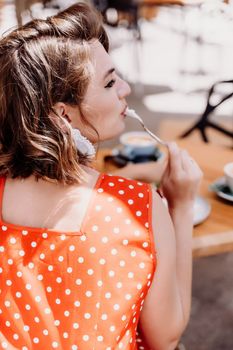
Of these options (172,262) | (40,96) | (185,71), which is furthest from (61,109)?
(185,71)

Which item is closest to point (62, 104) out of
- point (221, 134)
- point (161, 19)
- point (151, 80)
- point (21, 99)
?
point (21, 99)

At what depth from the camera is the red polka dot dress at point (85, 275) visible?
2.86 ft

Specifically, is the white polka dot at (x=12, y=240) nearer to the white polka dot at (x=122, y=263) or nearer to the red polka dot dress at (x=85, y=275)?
the red polka dot dress at (x=85, y=275)

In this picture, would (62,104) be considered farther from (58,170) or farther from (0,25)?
(0,25)

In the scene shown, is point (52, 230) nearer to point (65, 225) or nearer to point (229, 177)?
point (65, 225)

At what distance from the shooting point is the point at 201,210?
1291 millimetres

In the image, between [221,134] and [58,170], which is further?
[221,134]

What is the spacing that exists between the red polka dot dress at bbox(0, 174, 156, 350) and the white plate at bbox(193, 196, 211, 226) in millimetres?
364

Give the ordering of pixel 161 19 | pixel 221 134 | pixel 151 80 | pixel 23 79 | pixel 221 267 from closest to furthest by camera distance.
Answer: pixel 23 79 < pixel 221 134 < pixel 221 267 < pixel 151 80 < pixel 161 19

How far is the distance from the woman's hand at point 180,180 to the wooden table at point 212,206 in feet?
0.37

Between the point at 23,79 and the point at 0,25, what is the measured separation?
212 inches

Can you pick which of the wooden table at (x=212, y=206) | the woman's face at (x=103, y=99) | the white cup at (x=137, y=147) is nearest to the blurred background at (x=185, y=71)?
the wooden table at (x=212, y=206)

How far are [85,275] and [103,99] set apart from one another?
1.15 feet

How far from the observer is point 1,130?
3.12 feet
